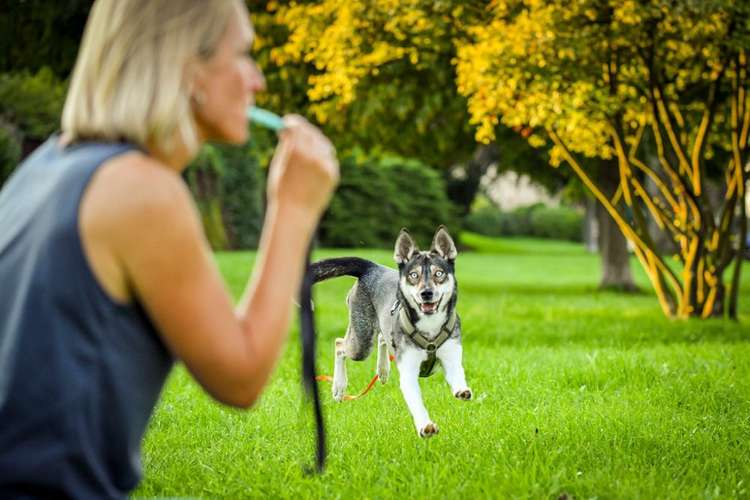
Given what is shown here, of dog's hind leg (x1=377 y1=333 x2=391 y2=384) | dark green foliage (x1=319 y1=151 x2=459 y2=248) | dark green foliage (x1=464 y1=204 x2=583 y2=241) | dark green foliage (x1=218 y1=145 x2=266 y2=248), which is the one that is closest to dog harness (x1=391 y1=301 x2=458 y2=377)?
dog's hind leg (x1=377 y1=333 x2=391 y2=384)

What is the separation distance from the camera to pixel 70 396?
1680 mm

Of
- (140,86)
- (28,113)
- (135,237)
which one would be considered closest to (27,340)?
(135,237)

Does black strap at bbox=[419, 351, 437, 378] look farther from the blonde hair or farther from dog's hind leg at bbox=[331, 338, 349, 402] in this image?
the blonde hair

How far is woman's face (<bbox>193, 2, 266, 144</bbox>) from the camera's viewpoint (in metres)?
1.83

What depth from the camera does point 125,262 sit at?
1641 millimetres

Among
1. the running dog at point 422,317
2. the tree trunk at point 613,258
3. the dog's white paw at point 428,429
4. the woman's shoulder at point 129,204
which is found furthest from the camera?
the tree trunk at point 613,258

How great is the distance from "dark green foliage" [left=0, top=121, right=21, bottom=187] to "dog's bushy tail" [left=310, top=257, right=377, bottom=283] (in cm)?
1709

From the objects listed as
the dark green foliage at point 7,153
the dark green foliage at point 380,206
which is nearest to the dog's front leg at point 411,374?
the dark green foliage at point 7,153

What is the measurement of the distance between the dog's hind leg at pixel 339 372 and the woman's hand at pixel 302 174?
3602 millimetres

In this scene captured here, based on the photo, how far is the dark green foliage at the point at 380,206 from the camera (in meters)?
38.4

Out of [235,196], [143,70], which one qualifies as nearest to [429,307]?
[143,70]

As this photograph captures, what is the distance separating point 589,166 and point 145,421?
1614cm

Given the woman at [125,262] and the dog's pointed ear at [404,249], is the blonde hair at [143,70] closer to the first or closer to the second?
the woman at [125,262]

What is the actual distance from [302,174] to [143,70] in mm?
364
